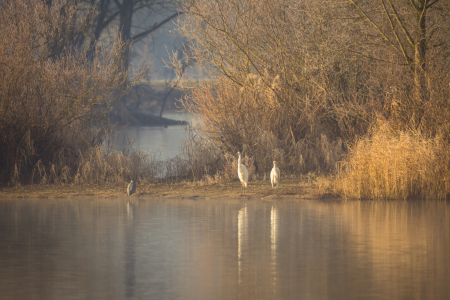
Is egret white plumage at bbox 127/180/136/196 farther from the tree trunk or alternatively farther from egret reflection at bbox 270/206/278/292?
the tree trunk

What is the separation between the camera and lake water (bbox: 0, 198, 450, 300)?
6.68 meters

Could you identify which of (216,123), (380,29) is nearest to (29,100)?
(216,123)

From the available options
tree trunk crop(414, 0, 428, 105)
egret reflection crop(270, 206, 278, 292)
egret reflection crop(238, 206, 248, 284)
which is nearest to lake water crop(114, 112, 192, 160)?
tree trunk crop(414, 0, 428, 105)

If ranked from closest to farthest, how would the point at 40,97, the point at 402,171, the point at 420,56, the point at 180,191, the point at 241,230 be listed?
1. the point at 241,230
2. the point at 402,171
3. the point at 180,191
4. the point at 420,56
5. the point at 40,97

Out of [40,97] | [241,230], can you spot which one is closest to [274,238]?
[241,230]

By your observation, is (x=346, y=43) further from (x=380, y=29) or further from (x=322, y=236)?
(x=322, y=236)

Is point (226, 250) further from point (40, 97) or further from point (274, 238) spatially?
point (40, 97)

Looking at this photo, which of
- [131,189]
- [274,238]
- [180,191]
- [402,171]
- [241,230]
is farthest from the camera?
[180,191]

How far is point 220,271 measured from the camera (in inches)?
292

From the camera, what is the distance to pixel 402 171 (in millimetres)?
13531

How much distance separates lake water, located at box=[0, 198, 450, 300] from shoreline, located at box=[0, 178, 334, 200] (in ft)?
3.94

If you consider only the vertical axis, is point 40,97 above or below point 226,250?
above

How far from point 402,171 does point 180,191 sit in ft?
16.9

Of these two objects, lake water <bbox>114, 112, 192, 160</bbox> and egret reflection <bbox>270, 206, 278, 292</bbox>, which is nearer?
egret reflection <bbox>270, 206, 278, 292</bbox>
